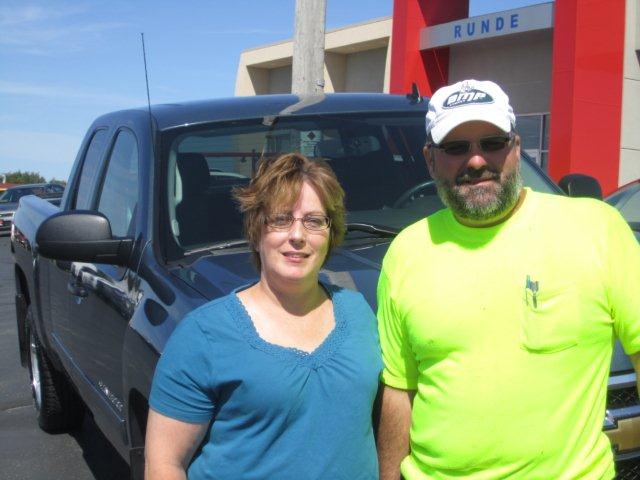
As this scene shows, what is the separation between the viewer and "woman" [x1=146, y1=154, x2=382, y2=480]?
2113 mm

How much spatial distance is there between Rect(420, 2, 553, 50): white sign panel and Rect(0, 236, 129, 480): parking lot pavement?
1382 centimetres

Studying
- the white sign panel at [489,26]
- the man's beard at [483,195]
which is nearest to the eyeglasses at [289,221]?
the man's beard at [483,195]

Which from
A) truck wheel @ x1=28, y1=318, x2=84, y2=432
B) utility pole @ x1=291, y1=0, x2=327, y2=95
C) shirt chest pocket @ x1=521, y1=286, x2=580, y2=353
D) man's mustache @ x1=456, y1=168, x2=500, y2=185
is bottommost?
truck wheel @ x1=28, y1=318, x2=84, y2=432

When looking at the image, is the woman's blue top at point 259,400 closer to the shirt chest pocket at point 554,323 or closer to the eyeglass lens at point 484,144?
the shirt chest pocket at point 554,323

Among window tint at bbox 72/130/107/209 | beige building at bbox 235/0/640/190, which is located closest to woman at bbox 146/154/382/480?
window tint at bbox 72/130/107/209

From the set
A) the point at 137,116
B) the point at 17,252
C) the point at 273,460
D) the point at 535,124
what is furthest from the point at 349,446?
the point at 535,124

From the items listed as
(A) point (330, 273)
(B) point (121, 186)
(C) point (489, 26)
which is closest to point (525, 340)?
(A) point (330, 273)

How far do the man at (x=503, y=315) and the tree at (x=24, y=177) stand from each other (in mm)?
51891

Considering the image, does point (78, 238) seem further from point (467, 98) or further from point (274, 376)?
point (467, 98)

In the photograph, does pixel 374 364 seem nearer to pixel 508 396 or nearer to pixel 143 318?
pixel 508 396

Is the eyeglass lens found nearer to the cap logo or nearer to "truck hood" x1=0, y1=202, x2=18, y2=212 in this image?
the cap logo

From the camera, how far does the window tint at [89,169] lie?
4828 millimetres

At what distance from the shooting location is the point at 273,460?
2.13m

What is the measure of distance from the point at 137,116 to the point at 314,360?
86.8 inches
